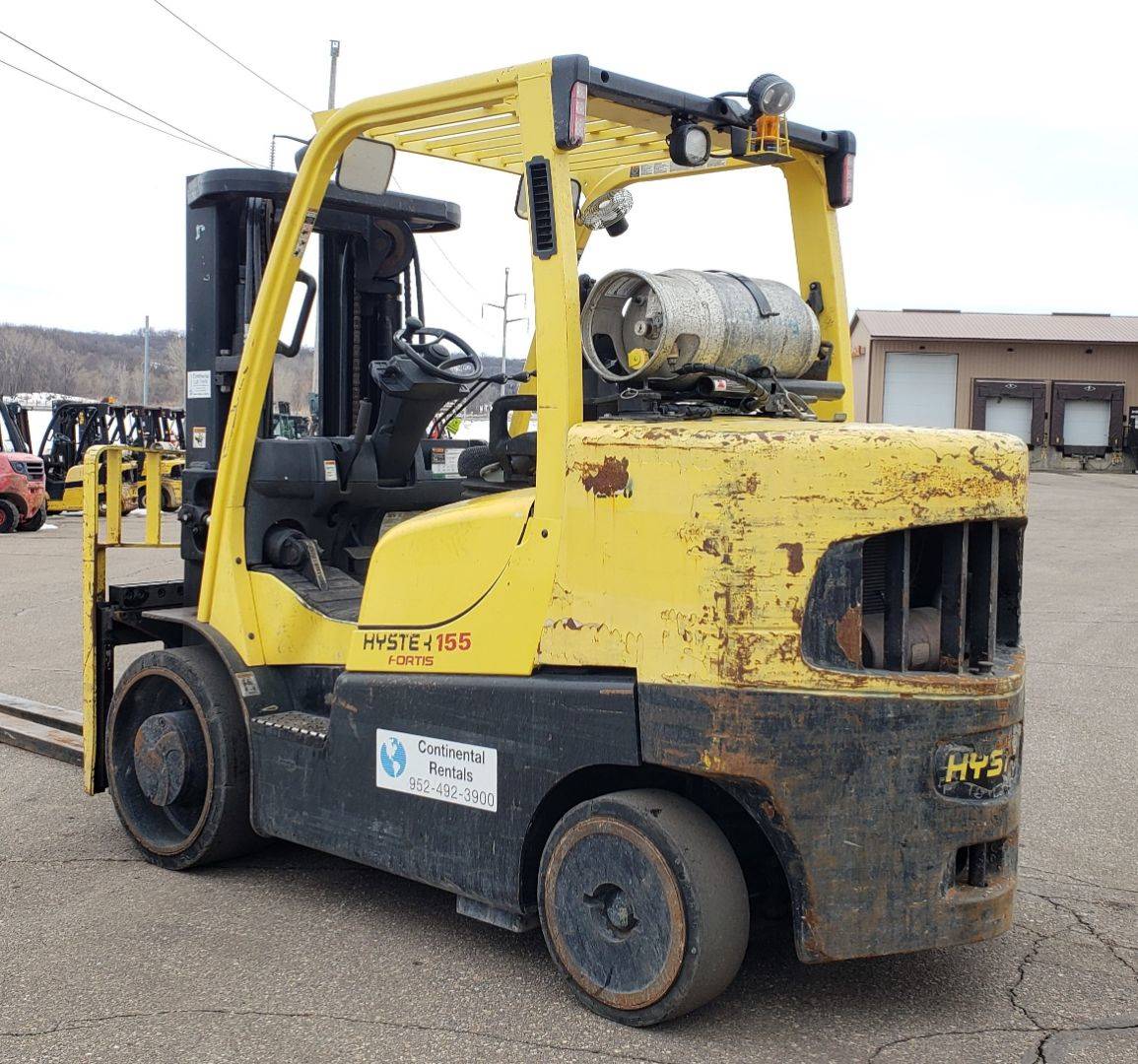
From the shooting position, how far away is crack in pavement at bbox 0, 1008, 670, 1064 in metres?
3.83

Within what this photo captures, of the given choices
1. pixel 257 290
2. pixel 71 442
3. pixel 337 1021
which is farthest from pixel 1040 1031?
pixel 71 442

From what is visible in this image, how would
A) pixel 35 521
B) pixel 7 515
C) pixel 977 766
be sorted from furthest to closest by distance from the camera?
pixel 35 521 → pixel 7 515 → pixel 977 766

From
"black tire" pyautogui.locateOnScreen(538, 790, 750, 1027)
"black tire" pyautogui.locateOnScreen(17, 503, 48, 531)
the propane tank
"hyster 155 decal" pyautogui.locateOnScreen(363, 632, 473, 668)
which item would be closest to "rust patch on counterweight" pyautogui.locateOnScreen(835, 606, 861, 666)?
"black tire" pyautogui.locateOnScreen(538, 790, 750, 1027)

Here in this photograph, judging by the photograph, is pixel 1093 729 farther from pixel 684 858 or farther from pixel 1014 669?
pixel 684 858

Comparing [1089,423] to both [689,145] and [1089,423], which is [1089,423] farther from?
[689,145]

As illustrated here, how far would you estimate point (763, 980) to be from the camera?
14.1 ft

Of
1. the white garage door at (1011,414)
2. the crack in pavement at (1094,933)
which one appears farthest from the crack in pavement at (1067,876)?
the white garage door at (1011,414)

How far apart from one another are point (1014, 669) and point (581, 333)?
5.30 feet

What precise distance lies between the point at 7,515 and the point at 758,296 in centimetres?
2056

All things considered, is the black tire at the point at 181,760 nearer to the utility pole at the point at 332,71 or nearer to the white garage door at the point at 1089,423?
the utility pole at the point at 332,71

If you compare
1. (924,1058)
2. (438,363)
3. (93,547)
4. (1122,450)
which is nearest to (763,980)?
(924,1058)

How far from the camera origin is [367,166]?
493 cm

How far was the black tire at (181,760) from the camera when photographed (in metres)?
5.18

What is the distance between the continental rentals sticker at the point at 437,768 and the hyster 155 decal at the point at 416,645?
0.79 feet
